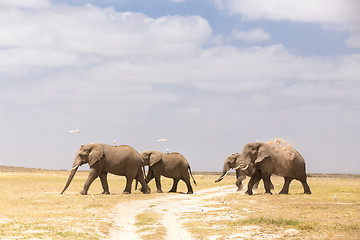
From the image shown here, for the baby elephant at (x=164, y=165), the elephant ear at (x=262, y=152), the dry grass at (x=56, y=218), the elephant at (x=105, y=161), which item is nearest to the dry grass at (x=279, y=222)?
the dry grass at (x=56, y=218)

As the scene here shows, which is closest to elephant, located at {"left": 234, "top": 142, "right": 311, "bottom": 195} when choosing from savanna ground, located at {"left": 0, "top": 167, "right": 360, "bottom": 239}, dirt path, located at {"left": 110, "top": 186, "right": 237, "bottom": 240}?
savanna ground, located at {"left": 0, "top": 167, "right": 360, "bottom": 239}

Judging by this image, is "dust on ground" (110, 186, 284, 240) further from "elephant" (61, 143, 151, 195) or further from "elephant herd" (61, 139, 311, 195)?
"elephant herd" (61, 139, 311, 195)

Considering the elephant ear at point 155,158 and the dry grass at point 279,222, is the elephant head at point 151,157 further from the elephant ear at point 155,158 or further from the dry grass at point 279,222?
the dry grass at point 279,222

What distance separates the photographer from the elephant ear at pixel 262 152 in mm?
34047

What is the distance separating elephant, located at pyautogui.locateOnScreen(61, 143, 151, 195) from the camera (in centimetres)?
3506

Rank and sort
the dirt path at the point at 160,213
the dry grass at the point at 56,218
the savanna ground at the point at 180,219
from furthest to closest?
the dirt path at the point at 160,213, the savanna ground at the point at 180,219, the dry grass at the point at 56,218

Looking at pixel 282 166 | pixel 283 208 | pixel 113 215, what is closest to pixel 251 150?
pixel 282 166

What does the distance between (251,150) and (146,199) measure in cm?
771

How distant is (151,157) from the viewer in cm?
3941

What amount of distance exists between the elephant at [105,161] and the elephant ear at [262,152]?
8.46m

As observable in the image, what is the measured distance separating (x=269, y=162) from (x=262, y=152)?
2.60 feet

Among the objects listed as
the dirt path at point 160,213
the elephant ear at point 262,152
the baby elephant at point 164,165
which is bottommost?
the dirt path at point 160,213

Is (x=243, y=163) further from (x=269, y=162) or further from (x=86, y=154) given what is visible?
(x=86, y=154)

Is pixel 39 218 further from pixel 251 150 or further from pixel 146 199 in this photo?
pixel 251 150
